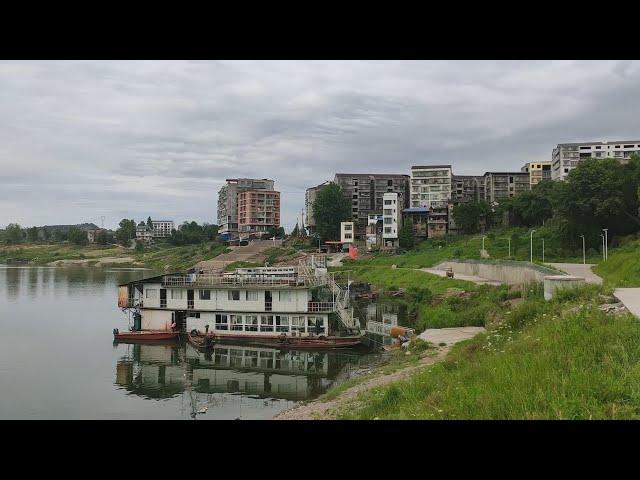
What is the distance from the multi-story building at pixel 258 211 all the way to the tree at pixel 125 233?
1392 inches

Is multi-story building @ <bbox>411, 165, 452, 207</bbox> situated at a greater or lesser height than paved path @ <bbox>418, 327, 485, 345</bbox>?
greater

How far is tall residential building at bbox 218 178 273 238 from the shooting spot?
108m

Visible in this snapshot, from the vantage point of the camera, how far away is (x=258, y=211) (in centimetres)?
10200

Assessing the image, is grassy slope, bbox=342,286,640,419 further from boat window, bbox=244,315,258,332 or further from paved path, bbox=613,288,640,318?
boat window, bbox=244,315,258,332

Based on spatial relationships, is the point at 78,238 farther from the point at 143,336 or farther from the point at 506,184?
the point at 143,336

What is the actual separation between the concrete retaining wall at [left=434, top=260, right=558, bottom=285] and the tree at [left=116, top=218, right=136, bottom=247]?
9469cm

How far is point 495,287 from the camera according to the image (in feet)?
101

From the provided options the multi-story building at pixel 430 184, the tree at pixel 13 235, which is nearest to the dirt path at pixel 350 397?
the multi-story building at pixel 430 184

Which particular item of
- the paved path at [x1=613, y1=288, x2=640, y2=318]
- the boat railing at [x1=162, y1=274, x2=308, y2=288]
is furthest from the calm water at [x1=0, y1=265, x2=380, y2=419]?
the paved path at [x1=613, y1=288, x2=640, y2=318]
